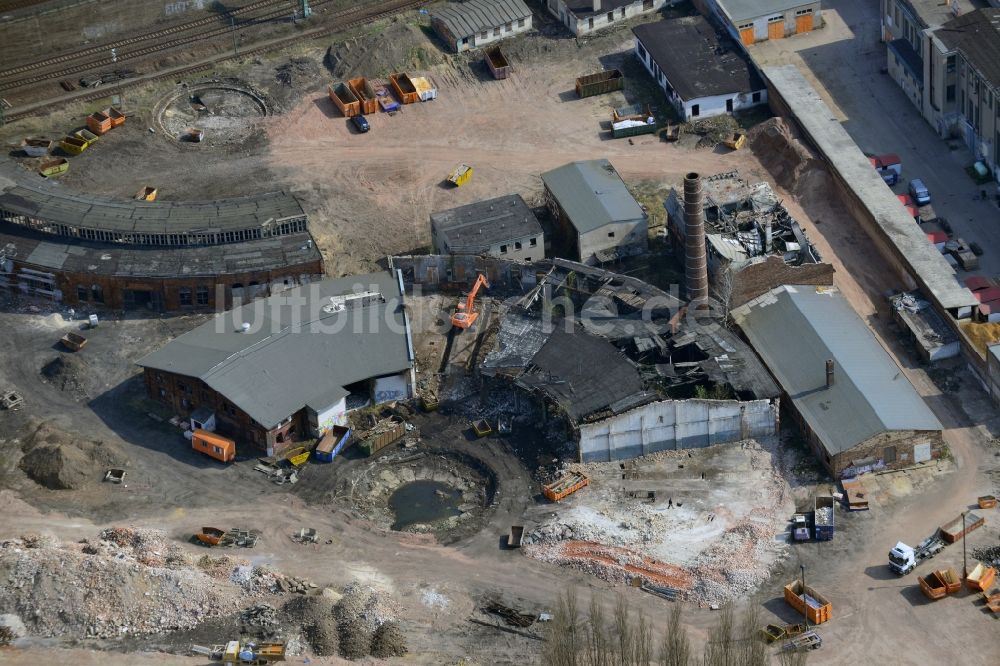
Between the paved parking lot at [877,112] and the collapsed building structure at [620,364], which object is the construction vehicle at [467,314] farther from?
the paved parking lot at [877,112]

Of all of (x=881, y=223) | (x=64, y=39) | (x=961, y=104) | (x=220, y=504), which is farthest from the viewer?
(x=64, y=39)

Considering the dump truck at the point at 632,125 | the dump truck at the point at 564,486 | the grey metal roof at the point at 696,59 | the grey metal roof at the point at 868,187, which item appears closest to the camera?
the dump truck at the point at 564,486

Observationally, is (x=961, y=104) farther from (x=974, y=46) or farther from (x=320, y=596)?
(x=320, y=596)

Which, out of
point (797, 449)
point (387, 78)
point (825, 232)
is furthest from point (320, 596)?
point (387, 78)

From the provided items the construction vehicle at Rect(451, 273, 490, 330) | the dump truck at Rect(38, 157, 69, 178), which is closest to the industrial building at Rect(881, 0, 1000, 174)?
the construction vehicle at Rect(451, 273, 490, 330)

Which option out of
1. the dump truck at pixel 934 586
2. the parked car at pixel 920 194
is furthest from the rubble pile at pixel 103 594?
the parked car at pixel 920 194
